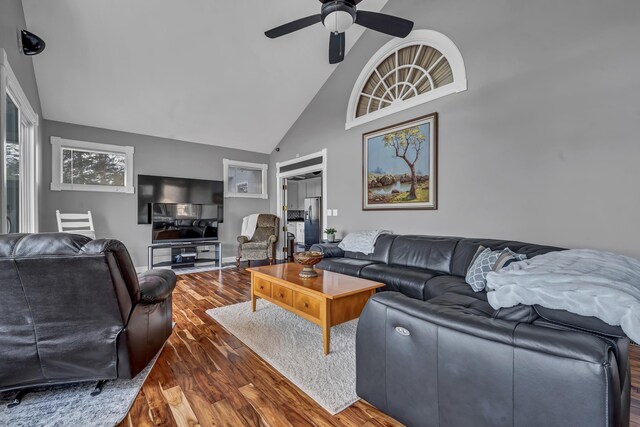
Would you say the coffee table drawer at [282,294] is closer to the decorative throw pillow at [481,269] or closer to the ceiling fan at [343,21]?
the decorative throw pillow at [481,269]

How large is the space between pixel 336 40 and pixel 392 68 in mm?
1465

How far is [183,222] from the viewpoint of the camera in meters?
5.48

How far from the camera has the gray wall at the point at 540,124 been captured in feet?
7.75

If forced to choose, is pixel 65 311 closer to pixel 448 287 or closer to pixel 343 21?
pixel 448 287

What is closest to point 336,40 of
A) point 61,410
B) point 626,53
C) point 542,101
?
point 542,101

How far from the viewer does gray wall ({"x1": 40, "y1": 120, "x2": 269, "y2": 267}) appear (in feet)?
15.0

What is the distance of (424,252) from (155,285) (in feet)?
8.98

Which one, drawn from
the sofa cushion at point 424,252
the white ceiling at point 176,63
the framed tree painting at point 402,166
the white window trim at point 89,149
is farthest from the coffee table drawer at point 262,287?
the white window trim at point 89,149

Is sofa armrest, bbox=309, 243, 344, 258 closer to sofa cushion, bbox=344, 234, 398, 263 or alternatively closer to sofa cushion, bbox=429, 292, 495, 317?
sofa cushion, bbox=344, 234, 398, 263

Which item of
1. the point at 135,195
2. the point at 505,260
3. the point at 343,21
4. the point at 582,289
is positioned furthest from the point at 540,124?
the point at 135,195

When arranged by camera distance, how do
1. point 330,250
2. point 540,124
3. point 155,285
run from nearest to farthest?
1. point 155,285
2. point 540,124
3. point 330,250

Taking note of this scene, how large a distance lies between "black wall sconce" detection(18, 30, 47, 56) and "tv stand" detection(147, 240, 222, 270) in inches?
121

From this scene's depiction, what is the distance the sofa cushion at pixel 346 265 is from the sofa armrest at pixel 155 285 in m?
1.89

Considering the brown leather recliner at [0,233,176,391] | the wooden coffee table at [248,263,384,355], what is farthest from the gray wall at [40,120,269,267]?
the brown leather recliner at [0,233,176,391]
